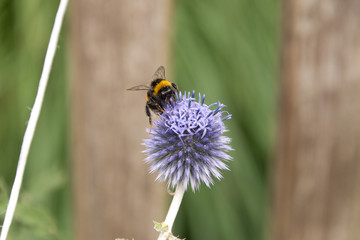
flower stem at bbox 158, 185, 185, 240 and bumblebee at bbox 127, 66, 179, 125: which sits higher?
bumblebee at bbox 127, 66, 179, 125

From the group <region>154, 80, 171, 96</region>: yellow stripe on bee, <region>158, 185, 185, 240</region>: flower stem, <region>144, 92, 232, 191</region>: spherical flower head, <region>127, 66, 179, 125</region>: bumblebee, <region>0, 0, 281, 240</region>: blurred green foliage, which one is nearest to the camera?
<region>158, 185, 185, 240</region>: flower stem

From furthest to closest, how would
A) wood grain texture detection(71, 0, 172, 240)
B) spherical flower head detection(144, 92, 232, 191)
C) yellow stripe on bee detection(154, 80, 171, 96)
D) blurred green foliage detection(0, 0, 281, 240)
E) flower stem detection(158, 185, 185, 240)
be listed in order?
blurred green foliage detection(0, 0, 281, 240)
wood grain texture detection(71, 0, 172, 240)
yellow stripe on bee detection(154, 80, 171, 96)
spherical flower head detection(144, 92, 232, 191)
flower stem detection(158, 185, 185, 240)

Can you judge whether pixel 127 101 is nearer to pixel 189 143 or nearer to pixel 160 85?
pixel 160 85

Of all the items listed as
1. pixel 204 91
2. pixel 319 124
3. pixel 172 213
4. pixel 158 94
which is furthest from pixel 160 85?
pixel 204 91

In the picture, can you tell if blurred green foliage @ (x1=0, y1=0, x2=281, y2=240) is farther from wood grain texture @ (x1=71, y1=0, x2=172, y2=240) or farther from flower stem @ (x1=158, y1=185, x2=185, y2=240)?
flower stem @ (x1=158, y1=185, x2=185, y2=240)

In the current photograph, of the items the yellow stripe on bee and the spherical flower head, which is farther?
the yellow stripe on bee

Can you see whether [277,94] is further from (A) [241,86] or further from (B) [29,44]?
(B) [29,44]

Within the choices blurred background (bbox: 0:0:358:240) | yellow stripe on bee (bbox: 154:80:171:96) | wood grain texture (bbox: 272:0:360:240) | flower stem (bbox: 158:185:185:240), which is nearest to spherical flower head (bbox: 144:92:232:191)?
flower stem (bbox: 158:185:185:240)

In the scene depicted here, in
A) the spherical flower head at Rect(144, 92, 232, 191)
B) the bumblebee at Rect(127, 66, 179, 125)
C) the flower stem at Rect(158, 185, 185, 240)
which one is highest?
the bumblebee at Rect(127, 66, 179, 125)
